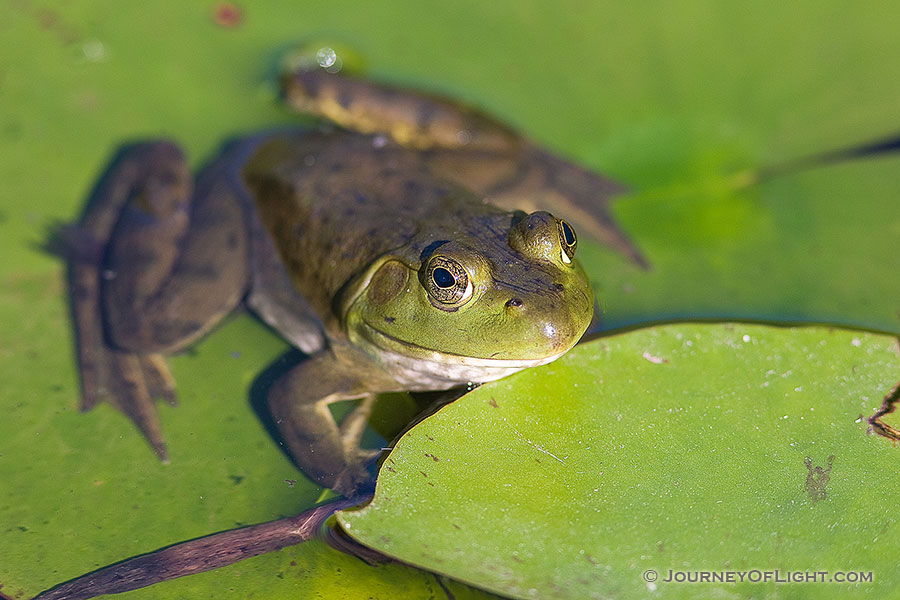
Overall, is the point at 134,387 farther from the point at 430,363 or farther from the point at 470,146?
the point at 470,146

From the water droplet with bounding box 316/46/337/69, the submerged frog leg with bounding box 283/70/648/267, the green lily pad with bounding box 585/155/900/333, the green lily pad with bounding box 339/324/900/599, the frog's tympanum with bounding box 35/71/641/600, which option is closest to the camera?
the green lily pad with bounding box 339/324/900/599

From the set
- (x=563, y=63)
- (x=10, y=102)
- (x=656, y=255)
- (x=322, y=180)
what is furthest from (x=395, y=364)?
(x=10, y=102)

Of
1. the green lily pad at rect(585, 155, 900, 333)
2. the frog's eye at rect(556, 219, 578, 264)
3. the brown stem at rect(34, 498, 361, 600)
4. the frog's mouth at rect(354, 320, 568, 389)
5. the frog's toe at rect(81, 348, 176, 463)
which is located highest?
the green lily pad at rect(585, 155, 900, 333)

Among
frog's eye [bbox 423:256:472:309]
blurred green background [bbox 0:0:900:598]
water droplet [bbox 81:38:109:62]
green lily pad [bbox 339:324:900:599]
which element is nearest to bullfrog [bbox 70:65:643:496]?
frog's eye [bbox 423:256:472:309]

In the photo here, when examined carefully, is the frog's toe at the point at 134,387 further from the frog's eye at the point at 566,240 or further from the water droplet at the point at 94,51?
the water droplet at the point at 94,51

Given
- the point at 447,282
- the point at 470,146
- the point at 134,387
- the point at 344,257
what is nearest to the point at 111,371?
the point at 134,387

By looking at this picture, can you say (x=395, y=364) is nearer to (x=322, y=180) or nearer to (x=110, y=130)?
(x=322, y=180)

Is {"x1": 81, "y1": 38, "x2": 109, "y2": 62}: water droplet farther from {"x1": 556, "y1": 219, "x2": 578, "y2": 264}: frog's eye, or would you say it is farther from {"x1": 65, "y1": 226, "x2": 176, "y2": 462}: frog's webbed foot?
{"x1": 556, "y1": 219, "x2": 578, "y2": 264}: frog's eye

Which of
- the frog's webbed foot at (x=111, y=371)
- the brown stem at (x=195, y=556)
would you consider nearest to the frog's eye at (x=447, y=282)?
the brown stem at (x=195, y=556)
